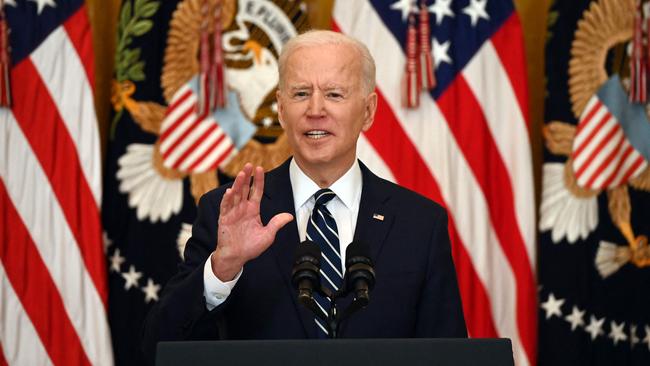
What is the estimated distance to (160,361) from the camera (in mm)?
1626

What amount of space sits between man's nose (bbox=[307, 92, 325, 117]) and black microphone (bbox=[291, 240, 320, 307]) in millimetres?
640

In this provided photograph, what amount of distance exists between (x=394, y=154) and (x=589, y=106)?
95 cm

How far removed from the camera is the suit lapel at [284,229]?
2.32m

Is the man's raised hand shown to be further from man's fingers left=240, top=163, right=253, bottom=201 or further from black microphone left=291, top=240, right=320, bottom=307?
black microphone left=291, top=240, right=320, bottom=307

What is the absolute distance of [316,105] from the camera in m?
2.44

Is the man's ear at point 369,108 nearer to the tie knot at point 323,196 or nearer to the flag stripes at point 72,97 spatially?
the tie knot at point 323,196

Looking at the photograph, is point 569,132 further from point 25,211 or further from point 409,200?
point 25,211

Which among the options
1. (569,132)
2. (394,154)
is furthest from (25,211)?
(569,132)

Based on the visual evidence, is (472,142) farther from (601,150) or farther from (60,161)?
(60,161)

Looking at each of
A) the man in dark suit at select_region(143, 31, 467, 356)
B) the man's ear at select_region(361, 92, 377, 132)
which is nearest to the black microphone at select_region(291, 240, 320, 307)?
the man in dark suit at select_region(143, 31, 467, 356)

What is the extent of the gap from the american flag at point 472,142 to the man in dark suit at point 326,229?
1710mm

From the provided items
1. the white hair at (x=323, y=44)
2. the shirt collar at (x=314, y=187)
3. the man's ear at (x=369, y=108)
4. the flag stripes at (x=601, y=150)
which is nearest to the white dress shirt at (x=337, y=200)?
the shirt collar at (x=314, y=187)

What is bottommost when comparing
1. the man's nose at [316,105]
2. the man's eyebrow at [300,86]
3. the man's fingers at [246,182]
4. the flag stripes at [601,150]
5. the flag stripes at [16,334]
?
the flag stripes at [16,334]

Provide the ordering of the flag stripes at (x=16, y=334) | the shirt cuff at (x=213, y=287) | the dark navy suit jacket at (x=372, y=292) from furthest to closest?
the flag stripes at (x=16, y=334)
the dark navy suit jacket at (x=372, y=292)
the shirt cuff at (x=213, y=287)
